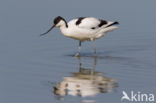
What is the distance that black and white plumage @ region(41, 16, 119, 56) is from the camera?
13727 mm

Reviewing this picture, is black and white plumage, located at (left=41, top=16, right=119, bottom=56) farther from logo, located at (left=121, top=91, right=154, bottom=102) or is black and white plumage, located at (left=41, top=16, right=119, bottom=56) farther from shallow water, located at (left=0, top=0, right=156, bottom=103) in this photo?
logo, located at (left=121, top=91, right=154, bottom=102)

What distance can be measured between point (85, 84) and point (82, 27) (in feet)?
11.2

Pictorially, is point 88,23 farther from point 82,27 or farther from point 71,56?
point 71,56

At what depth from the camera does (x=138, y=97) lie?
9516 mm

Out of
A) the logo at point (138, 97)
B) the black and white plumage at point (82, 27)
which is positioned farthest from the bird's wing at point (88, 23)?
the logo at point (138, 97)

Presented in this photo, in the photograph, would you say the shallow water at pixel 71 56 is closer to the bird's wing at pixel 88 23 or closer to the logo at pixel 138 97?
the logo at pixel 138 97

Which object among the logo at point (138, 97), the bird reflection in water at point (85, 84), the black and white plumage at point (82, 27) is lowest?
the logo at point (138, 97)

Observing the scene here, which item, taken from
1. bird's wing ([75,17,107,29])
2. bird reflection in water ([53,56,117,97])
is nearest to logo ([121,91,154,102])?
bird reflection in water ([53,56,117,97])

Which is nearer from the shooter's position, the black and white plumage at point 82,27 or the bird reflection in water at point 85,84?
the bird reflection in water at point 85,84

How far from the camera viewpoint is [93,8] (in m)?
18.5

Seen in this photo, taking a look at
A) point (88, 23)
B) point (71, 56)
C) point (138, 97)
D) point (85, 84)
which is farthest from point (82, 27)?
point (138, 97)

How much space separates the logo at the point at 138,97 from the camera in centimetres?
939

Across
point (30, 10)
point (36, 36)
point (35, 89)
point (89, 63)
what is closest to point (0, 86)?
point (35, 89)

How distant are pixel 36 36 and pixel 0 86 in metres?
5.27
